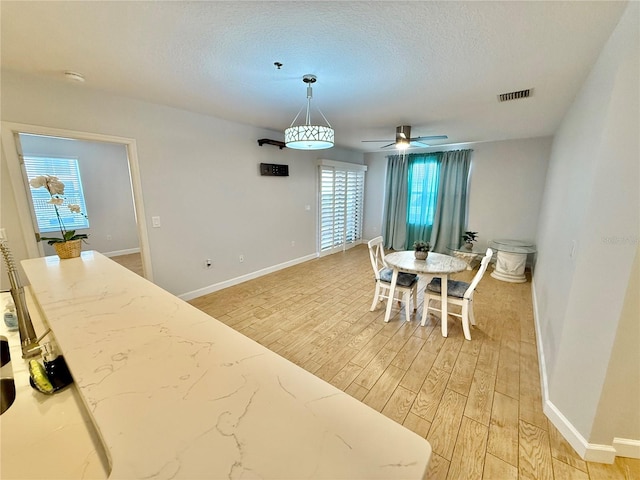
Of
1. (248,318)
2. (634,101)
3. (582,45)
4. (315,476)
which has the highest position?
(582,45)

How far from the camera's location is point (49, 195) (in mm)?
4824

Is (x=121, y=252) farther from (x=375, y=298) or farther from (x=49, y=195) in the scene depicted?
(x=375, y=298)

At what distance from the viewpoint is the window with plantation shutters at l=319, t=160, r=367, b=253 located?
536cm

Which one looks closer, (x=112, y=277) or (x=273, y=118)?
(x=112, y=277)

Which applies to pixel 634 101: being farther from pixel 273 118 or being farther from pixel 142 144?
pixel 142 144

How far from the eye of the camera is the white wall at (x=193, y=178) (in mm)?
2311

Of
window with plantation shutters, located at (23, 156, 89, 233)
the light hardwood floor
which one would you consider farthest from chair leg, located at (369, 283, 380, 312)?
window with plantation shutters, located at (23, 156, 89, 233)

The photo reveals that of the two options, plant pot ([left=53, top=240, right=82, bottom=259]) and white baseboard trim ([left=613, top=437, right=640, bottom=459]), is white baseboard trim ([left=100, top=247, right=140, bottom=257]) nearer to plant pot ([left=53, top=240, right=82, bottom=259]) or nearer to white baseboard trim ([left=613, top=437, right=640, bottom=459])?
plant pot ([left=53, top=240, right=82, bottom=259])

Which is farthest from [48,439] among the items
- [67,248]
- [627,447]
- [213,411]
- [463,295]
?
[463,295]

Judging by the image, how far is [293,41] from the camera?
1608mm

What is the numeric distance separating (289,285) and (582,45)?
12.2 feet

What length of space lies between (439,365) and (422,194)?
423cm

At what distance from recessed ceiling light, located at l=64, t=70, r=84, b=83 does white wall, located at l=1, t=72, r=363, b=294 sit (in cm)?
24

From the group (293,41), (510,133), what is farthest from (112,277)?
(510,133)
